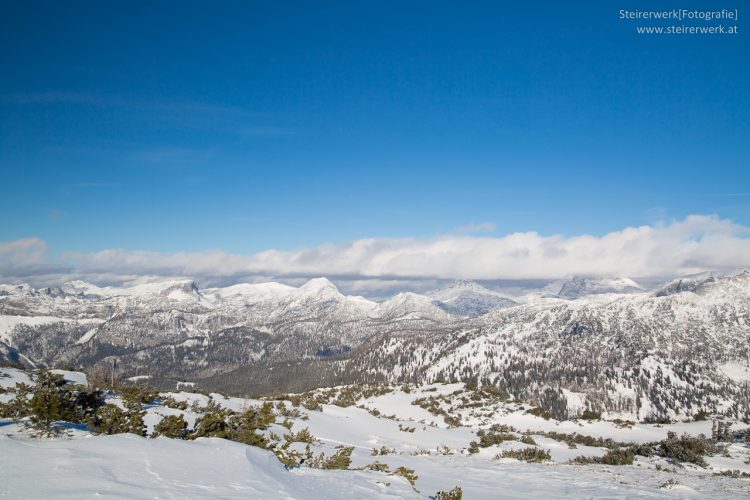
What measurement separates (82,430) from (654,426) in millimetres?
48167

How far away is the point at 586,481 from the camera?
13508mm

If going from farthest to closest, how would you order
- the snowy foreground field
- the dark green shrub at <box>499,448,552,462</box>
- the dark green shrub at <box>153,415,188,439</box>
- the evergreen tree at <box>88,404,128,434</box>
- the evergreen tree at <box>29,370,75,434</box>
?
the dark green shrub at <box>499,448,552,462</box>, the dark green shrub at <box>153,415,188,439</box>, the evergreen tree at <box>88,404,128,434</box>, the evergreen tree at <box>29,370,75,434</box>, the snowy foreground field

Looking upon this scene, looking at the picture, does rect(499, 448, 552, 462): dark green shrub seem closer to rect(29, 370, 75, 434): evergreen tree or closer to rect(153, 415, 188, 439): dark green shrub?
rect(153, 415, 188, 439): dark green shrub

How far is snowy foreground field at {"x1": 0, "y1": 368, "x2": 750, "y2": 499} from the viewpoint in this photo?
247 inches

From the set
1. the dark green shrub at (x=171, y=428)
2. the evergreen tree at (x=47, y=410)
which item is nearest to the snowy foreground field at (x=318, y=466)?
the evergreen tree at (x=47, y=410)

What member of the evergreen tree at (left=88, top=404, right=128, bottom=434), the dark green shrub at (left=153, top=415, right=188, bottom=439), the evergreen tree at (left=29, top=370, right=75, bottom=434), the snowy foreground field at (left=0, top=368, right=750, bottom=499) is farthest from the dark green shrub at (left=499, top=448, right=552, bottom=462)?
the evergreen tree at (left=29, top=370, right=75, bottom=434)

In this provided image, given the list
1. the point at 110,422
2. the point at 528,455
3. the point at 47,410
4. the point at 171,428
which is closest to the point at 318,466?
the point at 171,428

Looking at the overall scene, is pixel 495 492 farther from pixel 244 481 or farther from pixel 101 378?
pixel 101 378

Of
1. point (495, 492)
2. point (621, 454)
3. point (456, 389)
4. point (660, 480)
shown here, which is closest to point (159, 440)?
point (495, 492)

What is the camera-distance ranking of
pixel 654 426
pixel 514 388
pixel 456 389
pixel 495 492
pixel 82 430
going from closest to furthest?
pixel 82 430, pixel 495 492, pixel 654 426, pixel 456 389, pixel 514 388

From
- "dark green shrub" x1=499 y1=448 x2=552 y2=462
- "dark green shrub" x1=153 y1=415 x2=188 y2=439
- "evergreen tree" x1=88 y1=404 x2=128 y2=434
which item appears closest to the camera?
"evergreen tree" x1=88 y1=404 x2=128 y2=434

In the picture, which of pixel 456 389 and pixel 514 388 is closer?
pixel 456 389

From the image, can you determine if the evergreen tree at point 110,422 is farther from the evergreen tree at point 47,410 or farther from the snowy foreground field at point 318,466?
the evergreen tree at point 47,410

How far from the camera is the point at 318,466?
11.1m
